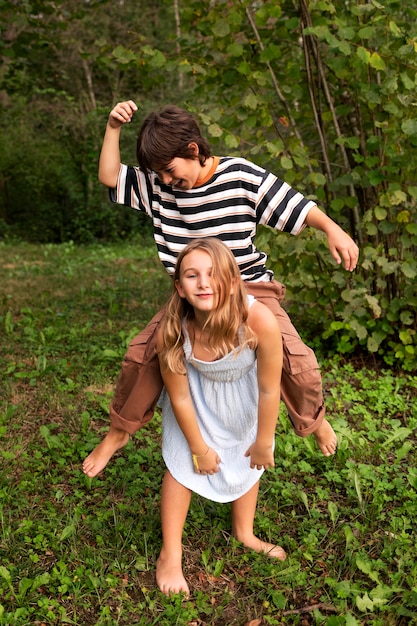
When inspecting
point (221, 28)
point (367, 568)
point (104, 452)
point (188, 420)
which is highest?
point (221, 28)

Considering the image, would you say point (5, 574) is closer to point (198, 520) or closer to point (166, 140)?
point (198, 520)

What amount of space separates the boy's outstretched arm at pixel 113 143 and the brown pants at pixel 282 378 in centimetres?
53

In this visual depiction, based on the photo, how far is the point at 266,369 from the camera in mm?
2090

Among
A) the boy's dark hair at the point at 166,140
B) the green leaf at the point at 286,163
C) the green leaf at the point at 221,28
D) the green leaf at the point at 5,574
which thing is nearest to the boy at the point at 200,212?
the boy's dark hair at the point at 166,140

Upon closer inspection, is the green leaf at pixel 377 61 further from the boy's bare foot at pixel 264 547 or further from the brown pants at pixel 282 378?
the boy's bare foot at pixel 264 547

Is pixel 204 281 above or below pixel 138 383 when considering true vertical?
above

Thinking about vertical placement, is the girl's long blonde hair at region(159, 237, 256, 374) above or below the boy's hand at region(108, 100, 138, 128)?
below

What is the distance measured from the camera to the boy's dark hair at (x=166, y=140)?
82.6 inches

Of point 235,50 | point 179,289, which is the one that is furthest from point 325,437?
point 235,50

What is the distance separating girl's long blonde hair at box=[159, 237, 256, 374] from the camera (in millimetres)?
1992

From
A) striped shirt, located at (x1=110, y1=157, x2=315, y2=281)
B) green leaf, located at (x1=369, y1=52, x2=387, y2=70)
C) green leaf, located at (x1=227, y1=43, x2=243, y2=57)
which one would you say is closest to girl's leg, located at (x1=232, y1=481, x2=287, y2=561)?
striped shirt, located at (x1=110, y1=157, x2=315, y2=281)

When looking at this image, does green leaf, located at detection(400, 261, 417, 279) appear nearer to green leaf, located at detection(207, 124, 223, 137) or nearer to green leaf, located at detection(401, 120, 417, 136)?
green leaf, located at detection(401, 120, 417, 136)

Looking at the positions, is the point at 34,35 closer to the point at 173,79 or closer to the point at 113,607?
the point at 113,607

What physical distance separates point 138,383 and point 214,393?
0.28m
